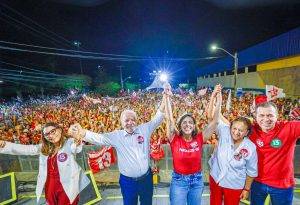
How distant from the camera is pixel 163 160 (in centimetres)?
821

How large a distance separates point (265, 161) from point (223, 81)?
4051cm

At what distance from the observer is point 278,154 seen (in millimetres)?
3650

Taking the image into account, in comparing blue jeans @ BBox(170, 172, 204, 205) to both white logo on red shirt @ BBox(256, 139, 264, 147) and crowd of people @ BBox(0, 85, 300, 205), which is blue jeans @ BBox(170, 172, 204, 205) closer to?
crowd of people @ BBox(0, 85, 300, 205)

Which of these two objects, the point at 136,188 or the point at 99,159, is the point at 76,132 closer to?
the point at 136,188

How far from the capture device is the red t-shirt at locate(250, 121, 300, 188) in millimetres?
3650

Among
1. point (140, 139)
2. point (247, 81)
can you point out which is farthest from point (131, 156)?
point (247, 81)

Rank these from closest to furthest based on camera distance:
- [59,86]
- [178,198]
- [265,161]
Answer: [265,161] < [178,198] < [59,86]

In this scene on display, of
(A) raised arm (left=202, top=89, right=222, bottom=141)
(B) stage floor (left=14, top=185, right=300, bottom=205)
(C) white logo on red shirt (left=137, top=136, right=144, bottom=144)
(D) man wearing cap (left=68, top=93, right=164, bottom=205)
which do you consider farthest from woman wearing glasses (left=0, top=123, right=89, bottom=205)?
(B) stage floor (left=14, top=185, right=300, bottom=205)

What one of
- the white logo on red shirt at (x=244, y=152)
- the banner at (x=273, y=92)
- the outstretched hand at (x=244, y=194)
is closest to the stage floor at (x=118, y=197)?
the outstretched hand at (x=244, y=194)

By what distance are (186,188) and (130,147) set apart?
1.02 meters

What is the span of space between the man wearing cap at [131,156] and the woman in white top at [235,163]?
106 centimetres

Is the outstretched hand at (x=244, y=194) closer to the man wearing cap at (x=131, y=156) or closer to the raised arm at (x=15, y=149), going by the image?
the man wearing cap at (x=131, y=156)

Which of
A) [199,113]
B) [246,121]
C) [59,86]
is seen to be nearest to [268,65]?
[199,113]

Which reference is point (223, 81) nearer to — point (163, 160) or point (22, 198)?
point (163, 160)
